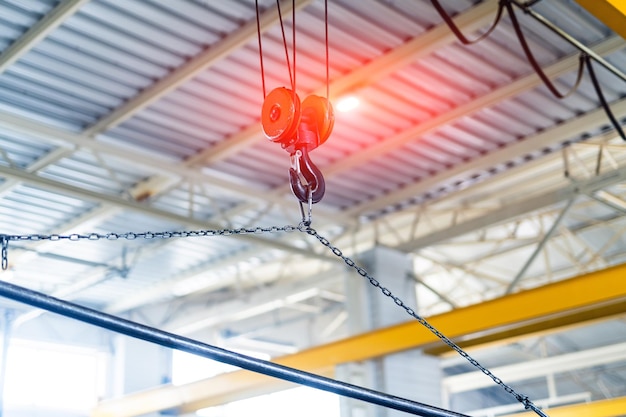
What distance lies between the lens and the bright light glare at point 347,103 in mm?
9883

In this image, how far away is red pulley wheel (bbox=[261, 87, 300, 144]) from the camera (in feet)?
16.4

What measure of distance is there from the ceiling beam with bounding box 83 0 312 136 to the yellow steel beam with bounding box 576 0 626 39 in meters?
2.92

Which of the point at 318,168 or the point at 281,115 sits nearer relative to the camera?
the point at 281,115

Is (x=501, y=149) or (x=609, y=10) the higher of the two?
(x=501, y=149)

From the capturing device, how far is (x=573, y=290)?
9438 millimetres

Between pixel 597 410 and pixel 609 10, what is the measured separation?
23.2 feet

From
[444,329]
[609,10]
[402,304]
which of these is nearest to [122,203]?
[444,329]

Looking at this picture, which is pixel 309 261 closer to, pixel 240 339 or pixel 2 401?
pixel 240 339

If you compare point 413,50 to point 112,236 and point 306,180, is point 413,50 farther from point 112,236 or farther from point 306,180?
point 112,236

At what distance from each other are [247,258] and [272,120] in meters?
10.1

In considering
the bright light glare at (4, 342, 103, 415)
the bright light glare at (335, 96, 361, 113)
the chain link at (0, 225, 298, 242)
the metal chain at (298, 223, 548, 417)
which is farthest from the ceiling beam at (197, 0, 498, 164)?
the bright light glare at (4, 342, 103, 415)

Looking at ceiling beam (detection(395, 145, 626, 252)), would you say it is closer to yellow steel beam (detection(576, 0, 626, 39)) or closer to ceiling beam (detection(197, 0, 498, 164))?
ceiling beam (detection(197, 0, 498, 164))

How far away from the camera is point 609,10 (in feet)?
21.3

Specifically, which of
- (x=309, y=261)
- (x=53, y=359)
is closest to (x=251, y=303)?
(x=309, y=261)
